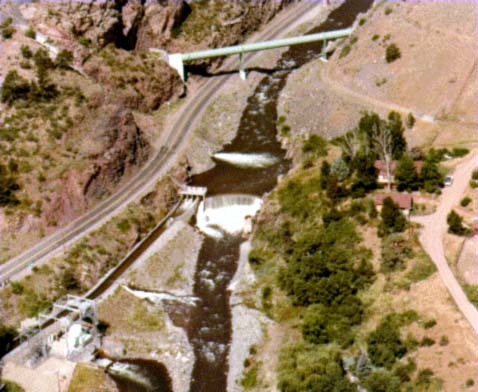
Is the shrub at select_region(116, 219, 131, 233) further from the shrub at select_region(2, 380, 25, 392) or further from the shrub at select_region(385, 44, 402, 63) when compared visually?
the shrub at select_region(385, 44, 402, 63)

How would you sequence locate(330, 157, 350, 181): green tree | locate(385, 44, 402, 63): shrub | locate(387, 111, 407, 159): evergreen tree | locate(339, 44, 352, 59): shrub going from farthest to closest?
locate(339, 44, 352, 59): shrub < locate(385, 44, 402, 63): shrub < locate(387, 111, 407, 159): evergreen tree < locate(330, 157, 350, 181): green tree

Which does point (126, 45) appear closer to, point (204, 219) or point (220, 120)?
point (220, 120)

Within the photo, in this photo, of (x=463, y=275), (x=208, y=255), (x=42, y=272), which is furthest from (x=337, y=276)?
(x=42, y=272)

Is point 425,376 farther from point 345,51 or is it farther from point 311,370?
point 345,51

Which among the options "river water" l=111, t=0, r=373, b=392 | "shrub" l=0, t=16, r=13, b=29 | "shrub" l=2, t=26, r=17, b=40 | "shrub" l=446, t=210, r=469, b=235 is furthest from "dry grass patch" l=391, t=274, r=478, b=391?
"shrub" l=0, t=16, r=13, b=29

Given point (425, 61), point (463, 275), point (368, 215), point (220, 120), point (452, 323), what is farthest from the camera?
point (220, 120)

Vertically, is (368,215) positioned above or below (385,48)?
below
